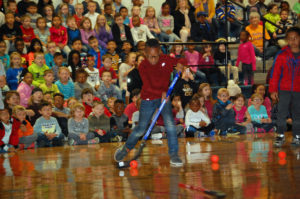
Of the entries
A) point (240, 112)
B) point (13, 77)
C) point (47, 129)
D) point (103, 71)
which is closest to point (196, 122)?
point (240, 112)

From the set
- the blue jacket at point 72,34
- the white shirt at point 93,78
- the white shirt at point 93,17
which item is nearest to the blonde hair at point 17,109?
the white shirt at point 93,78

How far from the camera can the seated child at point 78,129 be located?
448 inches

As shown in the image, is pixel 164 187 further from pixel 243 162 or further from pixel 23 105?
pixel 23 105

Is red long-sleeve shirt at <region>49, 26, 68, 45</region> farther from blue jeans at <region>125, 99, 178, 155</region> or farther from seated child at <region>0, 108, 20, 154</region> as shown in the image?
blue jeans at <region>125, 99, 178, 155</region>

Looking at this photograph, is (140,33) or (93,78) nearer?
(93,78)

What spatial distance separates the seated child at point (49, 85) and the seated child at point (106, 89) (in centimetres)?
105

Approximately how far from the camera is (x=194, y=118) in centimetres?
1220

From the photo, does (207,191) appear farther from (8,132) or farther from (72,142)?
(72,142)

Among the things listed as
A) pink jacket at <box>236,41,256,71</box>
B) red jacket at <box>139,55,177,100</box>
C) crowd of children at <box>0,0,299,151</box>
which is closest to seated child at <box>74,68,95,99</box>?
crowd of children at <box>0,0,299,151</box>

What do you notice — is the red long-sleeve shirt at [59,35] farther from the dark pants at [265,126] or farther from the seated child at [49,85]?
the dark pants at [265,126]

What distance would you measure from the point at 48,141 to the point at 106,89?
86.7 inches

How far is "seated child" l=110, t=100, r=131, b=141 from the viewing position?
11961 mm

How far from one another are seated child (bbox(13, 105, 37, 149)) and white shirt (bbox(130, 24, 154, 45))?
451cm

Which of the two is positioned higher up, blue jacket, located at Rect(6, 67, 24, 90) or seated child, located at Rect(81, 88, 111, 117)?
blue jacket, located at Rect(6, 67, 24, 90)
